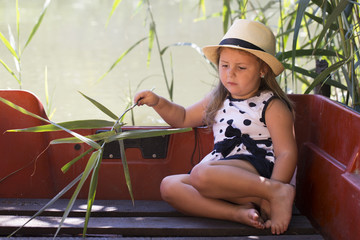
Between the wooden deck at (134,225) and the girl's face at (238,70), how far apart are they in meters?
0.40

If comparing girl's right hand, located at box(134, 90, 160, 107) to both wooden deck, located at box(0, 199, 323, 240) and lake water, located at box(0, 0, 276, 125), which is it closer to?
wooden deck, located at box(0, 199, 323, 240)

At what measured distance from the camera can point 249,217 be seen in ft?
5.40

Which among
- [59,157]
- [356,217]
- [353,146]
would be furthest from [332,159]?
[59,157]

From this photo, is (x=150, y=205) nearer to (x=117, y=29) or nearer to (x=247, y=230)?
(x=247, y=230)

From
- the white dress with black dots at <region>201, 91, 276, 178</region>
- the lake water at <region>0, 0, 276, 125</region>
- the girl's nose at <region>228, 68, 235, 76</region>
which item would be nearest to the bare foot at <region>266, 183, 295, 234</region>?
the white dress with black dots at <region>201, 91, 276, 178</region>

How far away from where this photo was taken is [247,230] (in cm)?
165

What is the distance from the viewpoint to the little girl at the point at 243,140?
1.70m

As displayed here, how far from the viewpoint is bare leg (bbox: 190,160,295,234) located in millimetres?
1686

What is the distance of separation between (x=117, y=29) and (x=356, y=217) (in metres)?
4.73

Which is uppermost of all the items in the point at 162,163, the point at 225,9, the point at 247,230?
the point at 225,9

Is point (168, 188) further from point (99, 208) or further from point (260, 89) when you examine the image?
point (260, 89)

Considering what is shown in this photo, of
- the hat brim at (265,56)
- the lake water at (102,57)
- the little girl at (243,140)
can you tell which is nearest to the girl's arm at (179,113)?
the little girl at (243,140)

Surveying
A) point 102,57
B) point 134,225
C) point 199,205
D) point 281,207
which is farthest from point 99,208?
point 102,57

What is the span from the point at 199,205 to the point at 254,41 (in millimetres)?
499
